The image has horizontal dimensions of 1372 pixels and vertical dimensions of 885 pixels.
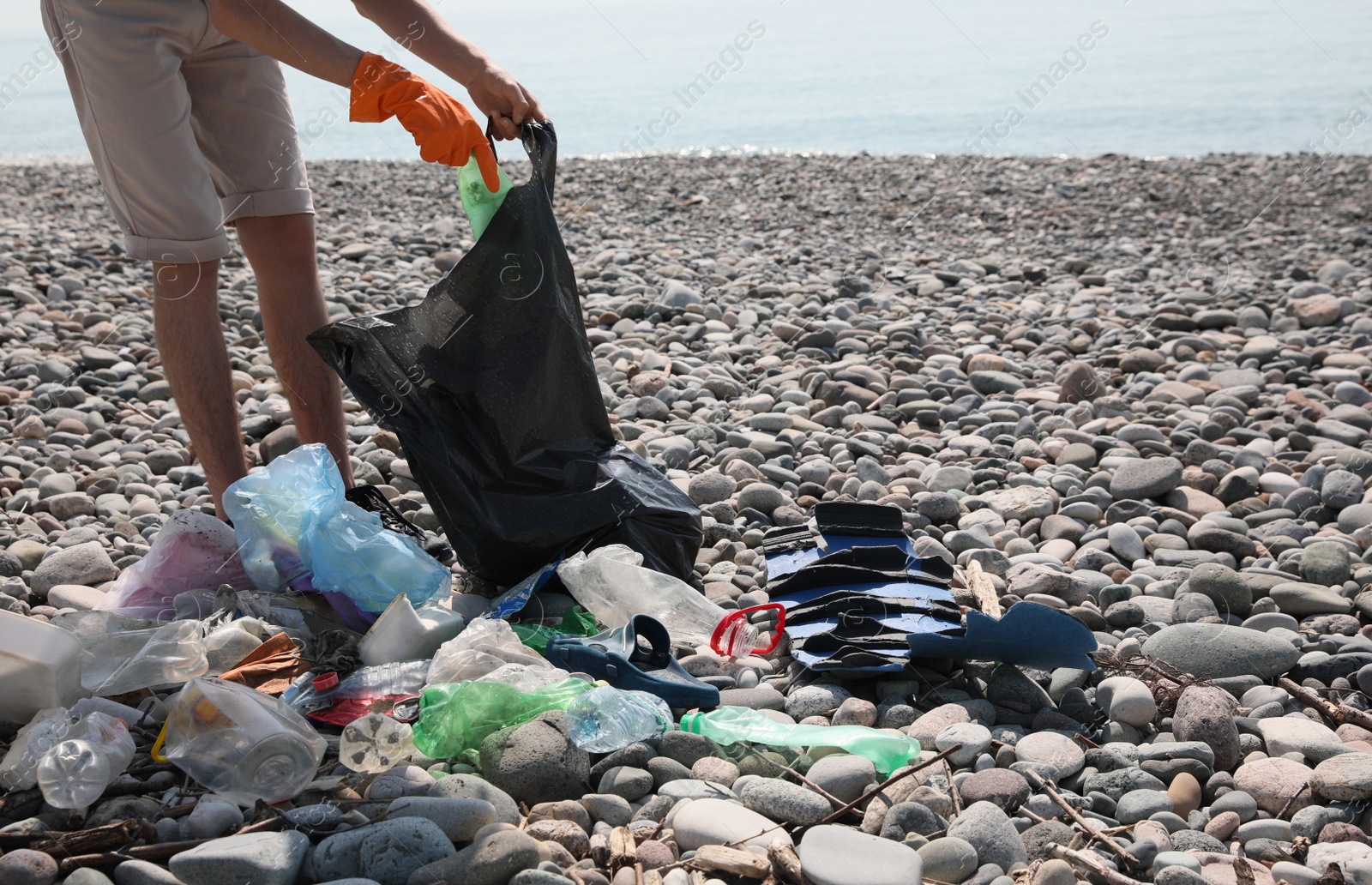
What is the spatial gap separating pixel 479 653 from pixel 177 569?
32.8 inches

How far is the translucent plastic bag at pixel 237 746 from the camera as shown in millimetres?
1761

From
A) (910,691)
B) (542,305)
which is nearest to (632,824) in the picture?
(910,691)

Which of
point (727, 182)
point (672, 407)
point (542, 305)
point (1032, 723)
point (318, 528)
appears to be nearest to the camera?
point (1032, 723)

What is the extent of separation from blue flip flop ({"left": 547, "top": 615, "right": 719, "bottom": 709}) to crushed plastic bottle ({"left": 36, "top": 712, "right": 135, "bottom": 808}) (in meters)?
0.77

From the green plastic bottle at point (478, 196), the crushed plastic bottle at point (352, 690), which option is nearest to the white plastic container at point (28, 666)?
the crushed plastic bottle at point (352, 690)

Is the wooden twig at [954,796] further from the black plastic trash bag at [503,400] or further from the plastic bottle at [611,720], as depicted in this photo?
the black plastic trash bag at [503,400]

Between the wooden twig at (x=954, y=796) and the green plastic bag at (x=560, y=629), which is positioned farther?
the green plastic bag at (x=560, y=629)

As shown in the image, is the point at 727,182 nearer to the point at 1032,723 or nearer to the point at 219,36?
the point at 219,36

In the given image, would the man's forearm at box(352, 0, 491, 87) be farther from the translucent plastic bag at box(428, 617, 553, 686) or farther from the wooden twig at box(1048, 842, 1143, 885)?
the wooden twig at box(1048, 842, 1143, 885)

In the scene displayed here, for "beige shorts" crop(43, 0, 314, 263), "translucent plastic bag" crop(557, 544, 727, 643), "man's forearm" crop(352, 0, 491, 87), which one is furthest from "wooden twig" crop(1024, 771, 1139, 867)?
"beige shorts" crop(43, 0, 314, 263)

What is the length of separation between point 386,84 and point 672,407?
70.0 inches

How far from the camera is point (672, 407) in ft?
12.9

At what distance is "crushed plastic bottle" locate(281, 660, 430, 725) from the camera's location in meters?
2.02

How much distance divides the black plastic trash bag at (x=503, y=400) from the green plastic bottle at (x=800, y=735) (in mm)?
599
